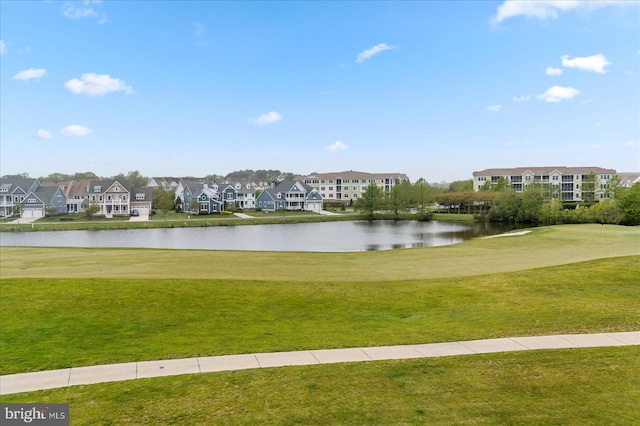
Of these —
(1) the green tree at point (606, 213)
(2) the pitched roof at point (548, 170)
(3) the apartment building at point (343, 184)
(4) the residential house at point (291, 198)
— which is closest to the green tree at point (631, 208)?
(1) the green tree at point (606, 213)

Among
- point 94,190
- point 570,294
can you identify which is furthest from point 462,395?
point 94,190

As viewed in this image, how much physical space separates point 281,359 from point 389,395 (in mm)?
2607

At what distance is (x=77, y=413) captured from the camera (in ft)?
21.7

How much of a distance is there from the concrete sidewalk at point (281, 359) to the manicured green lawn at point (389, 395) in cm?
40

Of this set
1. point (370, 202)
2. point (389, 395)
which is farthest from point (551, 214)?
point (389, 395)

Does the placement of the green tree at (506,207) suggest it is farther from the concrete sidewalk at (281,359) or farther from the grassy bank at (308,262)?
the concrete sidewalk at (281,359)

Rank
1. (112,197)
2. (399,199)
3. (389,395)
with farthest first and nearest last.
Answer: (399,199), (112,197), (389,395)

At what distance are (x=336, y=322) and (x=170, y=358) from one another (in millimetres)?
4809

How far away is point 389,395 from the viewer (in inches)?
285

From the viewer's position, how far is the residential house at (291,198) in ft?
363

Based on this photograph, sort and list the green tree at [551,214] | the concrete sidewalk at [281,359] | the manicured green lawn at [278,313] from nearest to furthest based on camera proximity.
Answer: the concrete sidewalk at [281,359]
the manicured green lawn at [278,313]
the green tree at [551,214]

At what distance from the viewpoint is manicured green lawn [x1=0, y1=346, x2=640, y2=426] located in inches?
254

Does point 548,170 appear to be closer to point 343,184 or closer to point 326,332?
point 343,184

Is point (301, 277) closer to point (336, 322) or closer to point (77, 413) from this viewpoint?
Answer: point (336, 322)
